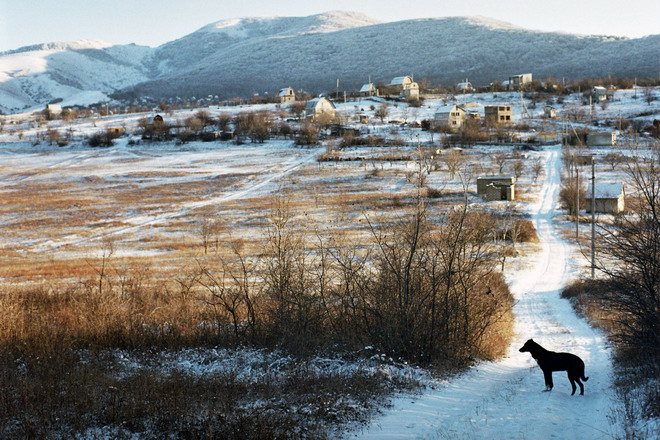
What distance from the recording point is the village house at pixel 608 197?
142ft

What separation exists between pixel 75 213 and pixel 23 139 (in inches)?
2294

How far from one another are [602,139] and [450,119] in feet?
74.5

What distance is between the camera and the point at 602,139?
71.1 meters

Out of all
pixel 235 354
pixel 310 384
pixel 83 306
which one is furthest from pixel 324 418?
pixel 83 306

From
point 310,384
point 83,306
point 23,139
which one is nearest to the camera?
point 310,384

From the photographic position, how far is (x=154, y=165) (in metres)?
75.1

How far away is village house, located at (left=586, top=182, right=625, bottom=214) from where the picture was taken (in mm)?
43406

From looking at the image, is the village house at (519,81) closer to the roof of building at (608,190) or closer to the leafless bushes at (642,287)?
the roof of building at (608,190)

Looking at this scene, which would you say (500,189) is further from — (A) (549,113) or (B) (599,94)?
(B) (599,94)

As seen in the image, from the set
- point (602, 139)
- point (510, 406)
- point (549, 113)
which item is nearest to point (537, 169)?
point (602, 139)

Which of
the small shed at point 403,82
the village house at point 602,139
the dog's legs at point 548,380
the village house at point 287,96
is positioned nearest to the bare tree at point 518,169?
the village house at point 602,139

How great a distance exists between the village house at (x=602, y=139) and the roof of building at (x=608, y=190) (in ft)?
95.9

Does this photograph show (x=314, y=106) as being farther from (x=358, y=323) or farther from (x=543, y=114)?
(x=358, y=323)

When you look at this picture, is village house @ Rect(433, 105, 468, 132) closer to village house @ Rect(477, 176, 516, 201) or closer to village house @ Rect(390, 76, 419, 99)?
village house @ Rect(390, 76, 419, 99)
